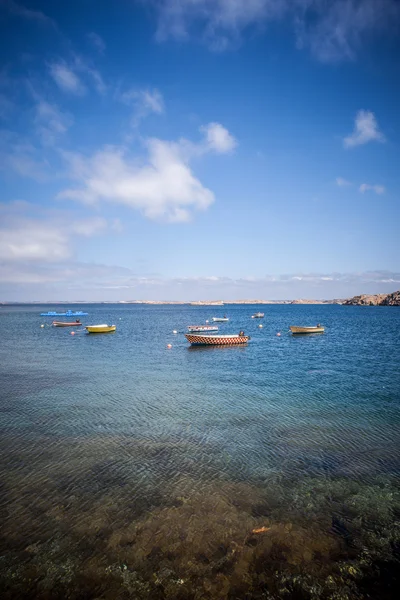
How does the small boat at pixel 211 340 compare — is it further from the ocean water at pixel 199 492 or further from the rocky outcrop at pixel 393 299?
the rocky outcrop at pixel 393 299

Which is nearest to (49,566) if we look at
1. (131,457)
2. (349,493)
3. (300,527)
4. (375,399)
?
(131,457)

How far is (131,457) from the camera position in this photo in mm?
11203

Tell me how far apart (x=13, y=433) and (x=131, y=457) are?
5.55m

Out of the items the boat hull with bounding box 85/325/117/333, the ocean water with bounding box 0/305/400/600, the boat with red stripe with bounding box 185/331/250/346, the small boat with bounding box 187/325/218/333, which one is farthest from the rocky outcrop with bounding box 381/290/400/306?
the ocean water with bounding box 0/305/400/600

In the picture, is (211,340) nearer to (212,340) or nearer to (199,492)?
(212,340)

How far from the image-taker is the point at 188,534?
7473 millimetres

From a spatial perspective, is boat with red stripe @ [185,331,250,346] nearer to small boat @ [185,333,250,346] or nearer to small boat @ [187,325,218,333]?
small boat @ [185,333,250,346]

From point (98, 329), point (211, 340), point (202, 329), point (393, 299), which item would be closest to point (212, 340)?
point (211, 340)

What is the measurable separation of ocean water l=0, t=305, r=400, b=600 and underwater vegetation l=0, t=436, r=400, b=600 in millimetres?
31

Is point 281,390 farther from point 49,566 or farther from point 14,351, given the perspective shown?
point 14,351

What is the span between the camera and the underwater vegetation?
6145 mm

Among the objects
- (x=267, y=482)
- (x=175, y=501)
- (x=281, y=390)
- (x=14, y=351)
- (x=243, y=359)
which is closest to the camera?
(x=175, y=501)

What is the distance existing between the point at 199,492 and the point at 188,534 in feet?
5.61

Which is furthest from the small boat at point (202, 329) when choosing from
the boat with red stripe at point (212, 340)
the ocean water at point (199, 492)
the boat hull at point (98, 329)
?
the ocean water at point (199, 492)
